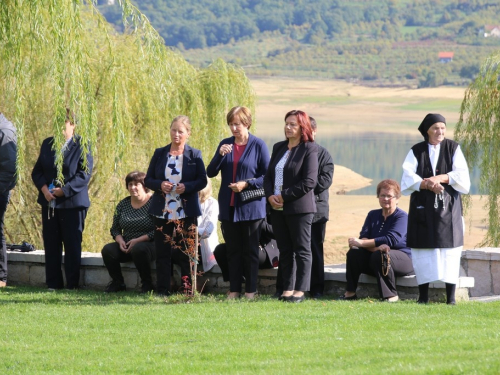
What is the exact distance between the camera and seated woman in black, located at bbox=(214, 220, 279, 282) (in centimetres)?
936

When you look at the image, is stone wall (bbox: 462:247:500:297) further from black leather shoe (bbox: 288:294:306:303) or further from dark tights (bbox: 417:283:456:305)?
black leather shoe (bbox: 288:294:306:303)

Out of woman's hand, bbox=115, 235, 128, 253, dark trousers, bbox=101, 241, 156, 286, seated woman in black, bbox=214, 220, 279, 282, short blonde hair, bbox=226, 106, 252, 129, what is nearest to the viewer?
short blonde hair, bbox=226, 106, 252, 129

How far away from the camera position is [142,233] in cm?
983

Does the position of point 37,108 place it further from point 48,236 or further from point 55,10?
point 55,10

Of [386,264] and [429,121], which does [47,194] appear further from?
[429,121]

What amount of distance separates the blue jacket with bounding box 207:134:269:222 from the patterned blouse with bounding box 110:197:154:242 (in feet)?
3.09

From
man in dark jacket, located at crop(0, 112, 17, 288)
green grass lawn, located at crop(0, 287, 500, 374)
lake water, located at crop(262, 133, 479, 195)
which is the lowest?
green grass lawn, located at crop(0, 287, 500, 374)

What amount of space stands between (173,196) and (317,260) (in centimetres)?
Result: 160

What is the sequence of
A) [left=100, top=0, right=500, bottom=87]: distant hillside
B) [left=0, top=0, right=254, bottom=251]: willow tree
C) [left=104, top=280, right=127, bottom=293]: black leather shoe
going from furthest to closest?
[left=100, top=0, right=500, bottom=87]: distant hillside → [left=104, top=280, right=127, bottom=293]: black leather shoe → [left=0, top=0, right=254, bottom=251]: willow tree

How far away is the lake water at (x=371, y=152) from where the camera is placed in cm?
5831

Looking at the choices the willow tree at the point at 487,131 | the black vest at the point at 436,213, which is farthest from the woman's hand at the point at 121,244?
the willow tree at the point at 487,131

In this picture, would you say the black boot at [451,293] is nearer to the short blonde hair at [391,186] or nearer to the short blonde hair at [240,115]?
the short blonde hair at [391,186]

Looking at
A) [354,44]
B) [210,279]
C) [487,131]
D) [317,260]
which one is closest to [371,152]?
[487,131]

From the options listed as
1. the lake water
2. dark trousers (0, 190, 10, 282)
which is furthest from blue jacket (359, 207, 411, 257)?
the lake water
